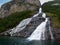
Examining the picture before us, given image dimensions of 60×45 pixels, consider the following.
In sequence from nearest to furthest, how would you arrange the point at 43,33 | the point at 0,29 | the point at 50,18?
the point at 43,33
the point at 50,18
the point at 0,29

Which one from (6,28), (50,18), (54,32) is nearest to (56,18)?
(50,18)

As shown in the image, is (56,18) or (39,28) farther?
(56,18)

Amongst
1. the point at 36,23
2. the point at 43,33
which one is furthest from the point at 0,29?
the point at 43,33

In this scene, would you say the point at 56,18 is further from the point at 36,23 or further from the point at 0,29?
the point at 0,29

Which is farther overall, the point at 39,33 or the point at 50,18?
the point at 50,18

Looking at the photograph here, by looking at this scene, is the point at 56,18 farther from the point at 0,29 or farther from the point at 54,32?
the point at 0,29

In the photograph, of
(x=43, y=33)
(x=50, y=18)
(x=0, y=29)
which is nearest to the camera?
(x=43, y=33)

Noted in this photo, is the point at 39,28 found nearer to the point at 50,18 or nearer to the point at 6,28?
the point at 50,18
